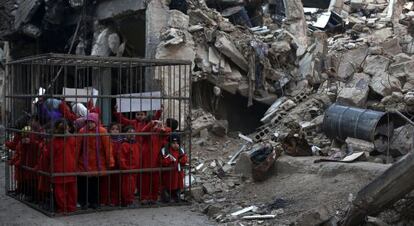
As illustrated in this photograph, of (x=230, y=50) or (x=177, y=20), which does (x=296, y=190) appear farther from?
(x=177, y=20)

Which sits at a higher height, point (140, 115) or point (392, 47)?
point (392, 47)

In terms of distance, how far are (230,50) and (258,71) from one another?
89 centimetres

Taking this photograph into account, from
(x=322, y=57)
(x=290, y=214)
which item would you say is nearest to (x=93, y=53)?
(x=322, y=57)

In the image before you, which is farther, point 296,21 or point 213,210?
point 296,21

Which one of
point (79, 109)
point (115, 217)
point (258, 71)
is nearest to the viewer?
point (115, 217)

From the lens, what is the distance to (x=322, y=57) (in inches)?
545

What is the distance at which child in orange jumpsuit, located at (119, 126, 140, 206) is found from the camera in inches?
330

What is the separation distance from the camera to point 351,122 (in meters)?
9.77

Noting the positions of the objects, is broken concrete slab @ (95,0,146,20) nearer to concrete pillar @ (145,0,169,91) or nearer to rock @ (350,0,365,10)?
concrete pillar @ (145,0,169,91)

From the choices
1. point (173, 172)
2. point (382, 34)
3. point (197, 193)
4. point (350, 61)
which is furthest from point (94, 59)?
point (382, 34)

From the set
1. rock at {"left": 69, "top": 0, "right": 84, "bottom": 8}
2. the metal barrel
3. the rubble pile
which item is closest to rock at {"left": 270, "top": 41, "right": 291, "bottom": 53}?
the rubble pile

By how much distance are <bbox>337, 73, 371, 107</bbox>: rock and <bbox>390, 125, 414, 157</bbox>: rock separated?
6.21 ft

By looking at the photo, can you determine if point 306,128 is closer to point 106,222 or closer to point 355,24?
point 106,222

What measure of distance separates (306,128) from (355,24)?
8.19m
